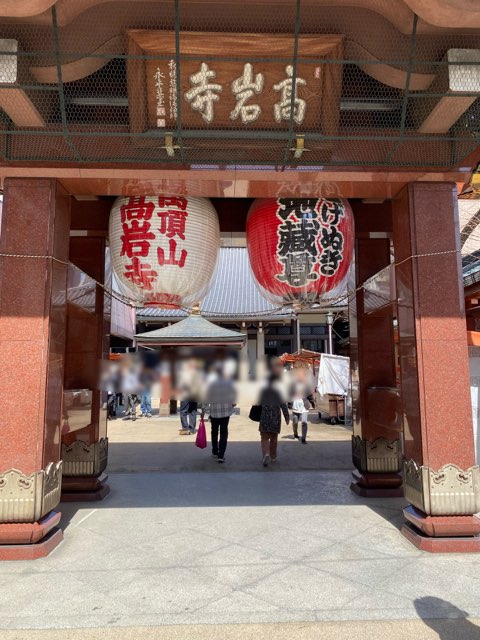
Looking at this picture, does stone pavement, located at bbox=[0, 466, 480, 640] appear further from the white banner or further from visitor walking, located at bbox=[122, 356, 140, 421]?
visitor walking, located at bbox=[122, 356, 140, 421]

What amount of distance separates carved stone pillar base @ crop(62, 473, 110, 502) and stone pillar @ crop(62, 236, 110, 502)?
2cm

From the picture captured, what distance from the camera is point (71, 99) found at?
407 centimetres

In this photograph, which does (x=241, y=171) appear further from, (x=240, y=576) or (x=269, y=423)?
(x=269, y=423)

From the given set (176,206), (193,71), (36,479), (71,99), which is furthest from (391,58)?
(36,479)

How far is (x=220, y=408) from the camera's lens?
8125 millimetres

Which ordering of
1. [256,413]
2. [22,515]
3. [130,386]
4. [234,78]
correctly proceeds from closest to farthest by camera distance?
[234,78]
[22,515]
[256,413]
[130,386]

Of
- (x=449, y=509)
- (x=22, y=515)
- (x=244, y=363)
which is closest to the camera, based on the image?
(x=22, y=515)

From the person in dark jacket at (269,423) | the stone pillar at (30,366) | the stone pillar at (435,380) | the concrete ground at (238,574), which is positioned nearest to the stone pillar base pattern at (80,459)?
the concrete ground at (238,574)

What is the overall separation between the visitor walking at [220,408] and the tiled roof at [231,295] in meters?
10.4

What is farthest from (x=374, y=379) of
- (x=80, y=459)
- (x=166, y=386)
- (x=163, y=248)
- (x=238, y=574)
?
(x=166, y=386)

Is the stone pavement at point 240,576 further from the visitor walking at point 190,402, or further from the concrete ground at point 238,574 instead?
the visitor walking at point 190,402

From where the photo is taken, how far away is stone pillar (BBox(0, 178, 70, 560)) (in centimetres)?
377

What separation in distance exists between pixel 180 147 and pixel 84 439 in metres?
4.01

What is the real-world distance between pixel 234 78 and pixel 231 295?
60.5 ft
